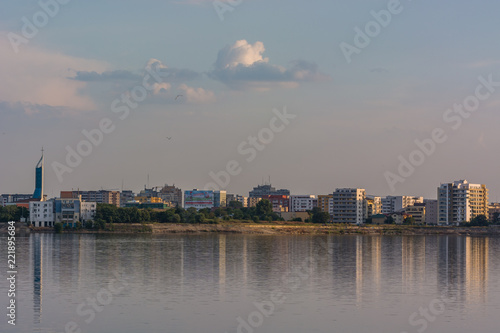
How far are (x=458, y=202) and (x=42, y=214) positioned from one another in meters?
87.2

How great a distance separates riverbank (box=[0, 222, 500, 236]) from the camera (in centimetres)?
11239

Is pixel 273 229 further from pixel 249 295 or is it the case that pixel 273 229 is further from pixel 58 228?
pixel 249 295

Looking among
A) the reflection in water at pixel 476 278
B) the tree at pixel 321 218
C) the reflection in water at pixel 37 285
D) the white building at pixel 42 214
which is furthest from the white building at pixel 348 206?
the reflection in water at pixel 37 285

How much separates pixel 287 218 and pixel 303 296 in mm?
126119

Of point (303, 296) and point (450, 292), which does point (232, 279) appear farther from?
point (450, 292)

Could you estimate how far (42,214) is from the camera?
389ft

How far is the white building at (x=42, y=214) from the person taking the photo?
386ft

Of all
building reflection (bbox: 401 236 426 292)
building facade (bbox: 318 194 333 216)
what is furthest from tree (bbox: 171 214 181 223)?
building reflection (bbox: 401 236 426 292)

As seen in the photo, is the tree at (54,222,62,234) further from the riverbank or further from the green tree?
the riverbank

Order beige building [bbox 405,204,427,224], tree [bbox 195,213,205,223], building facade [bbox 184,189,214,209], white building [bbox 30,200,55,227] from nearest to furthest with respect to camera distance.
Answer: white building [bbox 30,200,55,227]
tree [bbox 195,213,205,223]
beige building [bbox 405,204,427,224]
building facade [bbox 184,189,214,209]

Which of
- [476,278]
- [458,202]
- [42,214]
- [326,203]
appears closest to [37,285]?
[476,278]

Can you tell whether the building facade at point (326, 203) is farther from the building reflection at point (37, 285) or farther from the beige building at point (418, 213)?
the building reflection at point (37, 285)

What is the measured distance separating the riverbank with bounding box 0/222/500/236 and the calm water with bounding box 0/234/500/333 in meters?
61.5

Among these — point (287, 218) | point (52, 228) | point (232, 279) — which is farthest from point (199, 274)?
point (287, 218)
